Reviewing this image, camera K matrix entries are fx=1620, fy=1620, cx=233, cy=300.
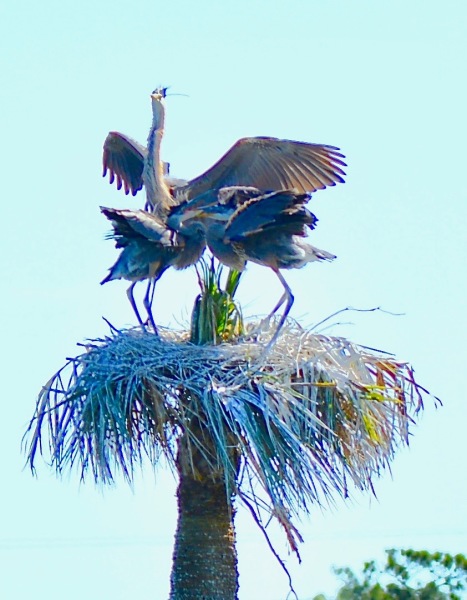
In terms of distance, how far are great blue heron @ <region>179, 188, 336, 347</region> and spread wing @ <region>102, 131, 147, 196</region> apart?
2879 mm

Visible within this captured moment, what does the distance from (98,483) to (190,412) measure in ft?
2.22

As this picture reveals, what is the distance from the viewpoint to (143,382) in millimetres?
9414

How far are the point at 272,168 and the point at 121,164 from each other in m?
1.91

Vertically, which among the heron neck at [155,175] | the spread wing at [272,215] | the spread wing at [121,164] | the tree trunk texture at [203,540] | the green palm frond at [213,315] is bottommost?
the tree trunk texture at [203,540]

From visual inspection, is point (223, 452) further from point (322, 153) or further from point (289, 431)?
point (322, 153)

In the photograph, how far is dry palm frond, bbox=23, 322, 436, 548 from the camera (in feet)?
30.0

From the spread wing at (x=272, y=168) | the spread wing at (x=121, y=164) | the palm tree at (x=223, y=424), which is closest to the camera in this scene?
the palm tree at (x=223, y=424)

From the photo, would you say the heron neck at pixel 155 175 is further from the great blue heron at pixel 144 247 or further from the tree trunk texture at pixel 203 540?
the tree trunk texture at pixel 203 540

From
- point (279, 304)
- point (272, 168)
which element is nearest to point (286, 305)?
point (279, 304)

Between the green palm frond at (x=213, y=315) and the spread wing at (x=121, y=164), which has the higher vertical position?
the spread wing at (x=121, y=164)

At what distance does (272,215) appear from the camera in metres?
10.4

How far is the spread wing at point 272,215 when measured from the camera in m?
10.4

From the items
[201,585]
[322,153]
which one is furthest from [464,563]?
[201,585]

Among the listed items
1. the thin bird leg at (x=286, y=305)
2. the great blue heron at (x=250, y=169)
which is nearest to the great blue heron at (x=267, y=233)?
the thin bird leg at (x=286, y=305)
